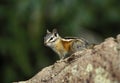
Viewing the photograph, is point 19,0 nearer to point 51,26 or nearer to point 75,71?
point 51,26

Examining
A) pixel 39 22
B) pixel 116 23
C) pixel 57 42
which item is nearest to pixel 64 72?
pixel 57 42

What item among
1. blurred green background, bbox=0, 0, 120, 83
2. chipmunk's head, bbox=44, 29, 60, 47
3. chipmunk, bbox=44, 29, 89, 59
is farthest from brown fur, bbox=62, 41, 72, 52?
blurred green background, bbox=0, 0, 120, 83

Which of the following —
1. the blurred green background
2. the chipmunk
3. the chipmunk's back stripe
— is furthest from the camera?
the blurred green background

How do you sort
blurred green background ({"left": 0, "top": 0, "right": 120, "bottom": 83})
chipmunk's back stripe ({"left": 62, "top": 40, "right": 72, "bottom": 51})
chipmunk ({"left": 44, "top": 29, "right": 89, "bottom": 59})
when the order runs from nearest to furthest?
chipmunk ({"left": 44, "top": 29, "right": 89, "bottom": 59}), chipmunk's back stripe ({"left": 62, "top": 40, "right": 72, "bottom": 51}), blurred green background ({"left": 0, "top": 0, "right": 120, "bottom": 83})

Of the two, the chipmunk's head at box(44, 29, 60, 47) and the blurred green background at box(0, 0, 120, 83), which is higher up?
the blurred green background at box(0, 0, 120, 83)

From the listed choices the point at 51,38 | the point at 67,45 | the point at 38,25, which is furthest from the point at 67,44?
the point at 38,25

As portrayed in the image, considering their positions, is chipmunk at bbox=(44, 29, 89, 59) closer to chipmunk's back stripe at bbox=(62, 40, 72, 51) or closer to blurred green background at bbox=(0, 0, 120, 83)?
chipmunk's back stripe at bbox=(62, 40, 72, 51)

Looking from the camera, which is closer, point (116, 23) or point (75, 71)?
point (75, 71)
